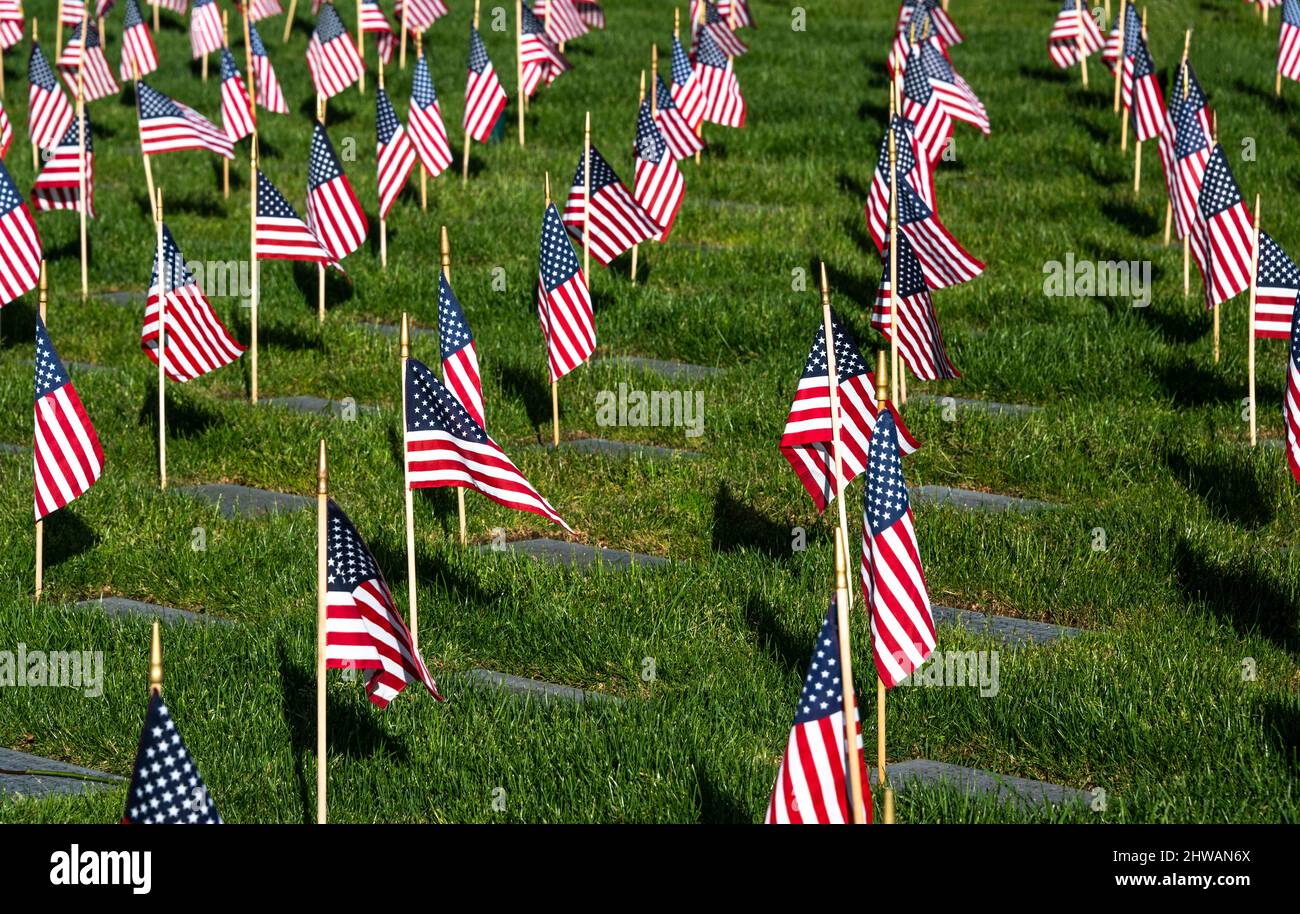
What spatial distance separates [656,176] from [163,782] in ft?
31.4

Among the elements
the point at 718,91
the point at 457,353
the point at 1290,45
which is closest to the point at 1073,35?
the point at 1290,45

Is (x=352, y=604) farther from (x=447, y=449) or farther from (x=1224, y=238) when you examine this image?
(x=1224, y=238)

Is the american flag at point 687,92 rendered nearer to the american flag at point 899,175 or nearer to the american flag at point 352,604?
the american flag at point 899,175

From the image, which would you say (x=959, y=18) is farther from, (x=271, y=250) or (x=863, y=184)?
(x=271, y=250)

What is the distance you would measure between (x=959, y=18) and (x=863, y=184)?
34.4 feet

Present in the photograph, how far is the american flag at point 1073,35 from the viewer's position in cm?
1969

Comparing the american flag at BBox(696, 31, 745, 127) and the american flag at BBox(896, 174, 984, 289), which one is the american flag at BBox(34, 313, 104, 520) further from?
the american flag at BBox(696, 31, 745, 127)

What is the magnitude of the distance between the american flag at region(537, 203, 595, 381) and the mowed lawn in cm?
59

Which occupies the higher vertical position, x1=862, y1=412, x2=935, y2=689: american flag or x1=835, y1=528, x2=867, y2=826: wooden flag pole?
x1=862, y1=412, x2=935, y2=689: american flag

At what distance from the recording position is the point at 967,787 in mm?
6207

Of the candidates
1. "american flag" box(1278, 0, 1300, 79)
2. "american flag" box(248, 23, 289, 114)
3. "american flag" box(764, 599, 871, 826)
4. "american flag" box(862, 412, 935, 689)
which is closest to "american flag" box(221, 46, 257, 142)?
"american flag" box(248, 23, 289, 114)

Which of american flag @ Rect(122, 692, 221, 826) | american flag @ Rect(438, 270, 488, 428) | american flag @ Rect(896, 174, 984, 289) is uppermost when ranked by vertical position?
american flag @ Rect(896, 174, 984, 289)

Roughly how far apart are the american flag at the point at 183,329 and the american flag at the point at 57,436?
183 cm

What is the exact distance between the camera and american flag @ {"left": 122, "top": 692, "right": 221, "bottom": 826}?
15.3 feet
